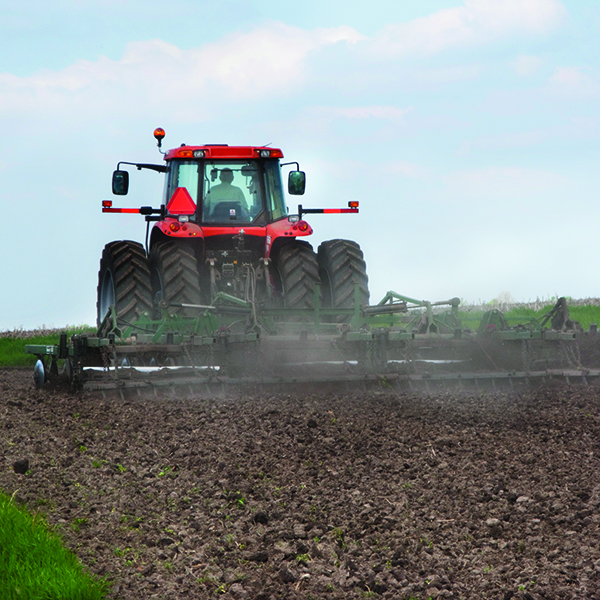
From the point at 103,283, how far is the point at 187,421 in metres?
4.11

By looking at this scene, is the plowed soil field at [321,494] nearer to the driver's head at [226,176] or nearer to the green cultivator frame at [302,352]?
the green cultivator frame at [302,352]

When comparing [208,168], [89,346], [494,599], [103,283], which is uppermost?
[208,168]

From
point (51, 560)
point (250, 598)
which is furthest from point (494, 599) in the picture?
point (51, 560)

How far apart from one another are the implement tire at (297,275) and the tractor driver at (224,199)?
31.1 inches

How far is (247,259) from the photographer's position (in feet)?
31.1

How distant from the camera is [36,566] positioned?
3717mm

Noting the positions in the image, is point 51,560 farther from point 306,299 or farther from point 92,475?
point 306,299

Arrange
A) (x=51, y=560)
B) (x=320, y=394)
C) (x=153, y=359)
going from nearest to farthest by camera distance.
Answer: (x=51, y=560)
(x=320, y=394)
(x=153, y=359)

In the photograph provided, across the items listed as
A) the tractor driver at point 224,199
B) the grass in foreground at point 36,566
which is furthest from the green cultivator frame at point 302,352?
the grass in foreground at point 36,566

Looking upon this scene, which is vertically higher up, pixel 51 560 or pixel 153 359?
pixel 153 359

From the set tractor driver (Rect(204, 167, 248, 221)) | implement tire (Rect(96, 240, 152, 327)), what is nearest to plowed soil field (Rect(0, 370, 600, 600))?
implement tire (Rect(96, 240, 152, 327))

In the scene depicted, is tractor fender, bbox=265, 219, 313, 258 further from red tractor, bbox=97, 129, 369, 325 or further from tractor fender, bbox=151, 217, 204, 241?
tractor fender, bbox=151, 217, 204, 241

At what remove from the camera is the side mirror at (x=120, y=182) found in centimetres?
985

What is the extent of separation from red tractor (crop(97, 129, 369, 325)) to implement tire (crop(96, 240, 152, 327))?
0.01 metres
